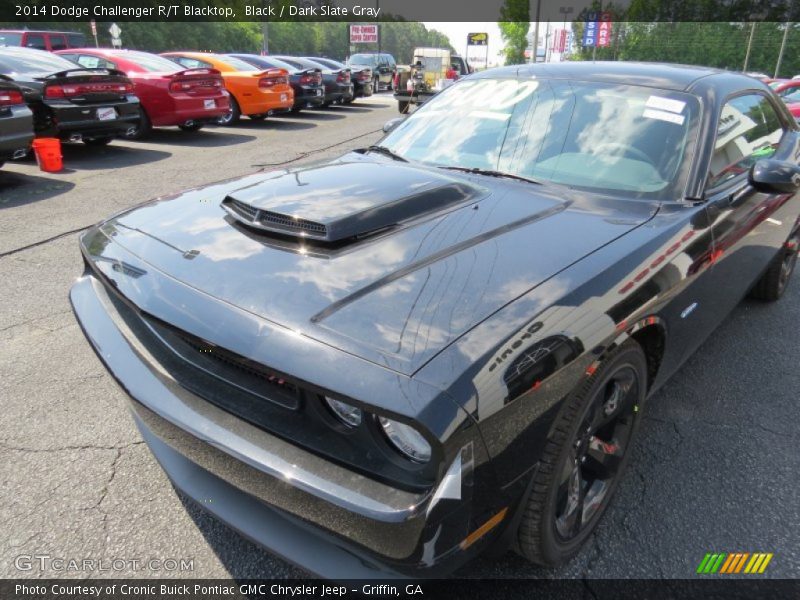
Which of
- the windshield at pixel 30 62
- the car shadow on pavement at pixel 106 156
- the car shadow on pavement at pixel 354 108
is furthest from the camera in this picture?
the car shadow on pavement at pixel 354 108

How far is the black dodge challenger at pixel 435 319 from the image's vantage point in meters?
1.39

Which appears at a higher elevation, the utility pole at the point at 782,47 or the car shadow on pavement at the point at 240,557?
the utility pole at the point at 782,47

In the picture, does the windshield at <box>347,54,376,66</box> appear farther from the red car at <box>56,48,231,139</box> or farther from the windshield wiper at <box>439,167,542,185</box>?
the windshield wiper at <box>439,167,542,185</box>

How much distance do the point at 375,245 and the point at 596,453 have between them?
1056 mm

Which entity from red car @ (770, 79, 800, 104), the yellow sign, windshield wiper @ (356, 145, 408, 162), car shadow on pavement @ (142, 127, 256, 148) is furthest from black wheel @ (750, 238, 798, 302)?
the yellow sign

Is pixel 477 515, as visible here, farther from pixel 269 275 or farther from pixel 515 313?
pixel 269 275

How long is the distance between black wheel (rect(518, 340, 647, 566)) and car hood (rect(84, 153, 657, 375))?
0.39 metres

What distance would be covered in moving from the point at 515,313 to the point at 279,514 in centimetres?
82

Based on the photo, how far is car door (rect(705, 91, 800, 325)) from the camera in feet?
8.55

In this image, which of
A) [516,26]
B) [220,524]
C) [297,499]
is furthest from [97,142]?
[516,26]

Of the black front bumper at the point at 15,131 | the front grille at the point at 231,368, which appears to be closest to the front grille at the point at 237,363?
the front grille at the point at 231,368

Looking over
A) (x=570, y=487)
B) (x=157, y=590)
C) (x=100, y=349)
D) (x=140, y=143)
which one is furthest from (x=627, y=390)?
(x=140, y=143)

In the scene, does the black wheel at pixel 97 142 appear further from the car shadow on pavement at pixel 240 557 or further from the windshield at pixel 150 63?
the car shadow on pavement at pixel 240 557

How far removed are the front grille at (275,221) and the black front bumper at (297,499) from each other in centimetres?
59
